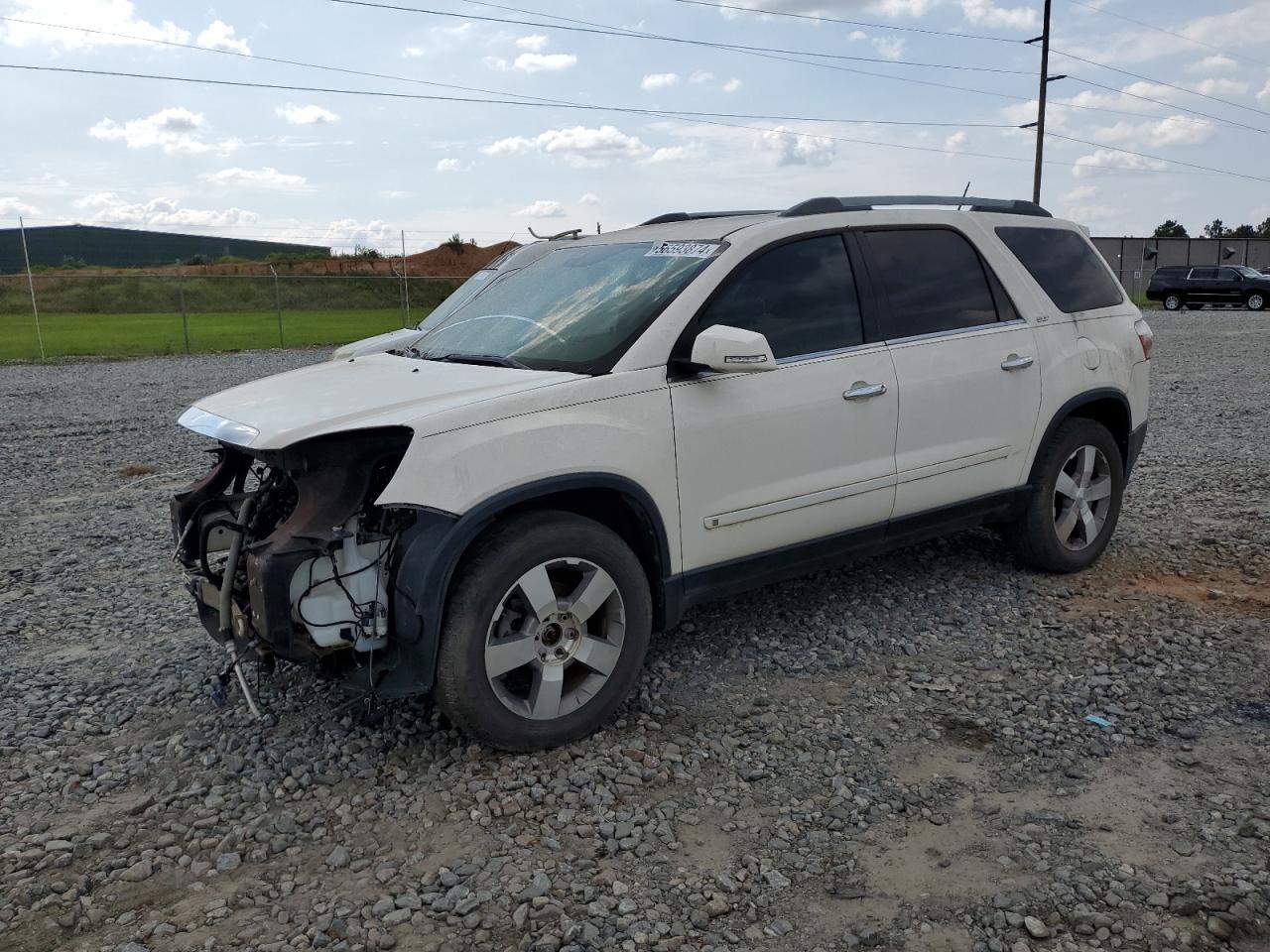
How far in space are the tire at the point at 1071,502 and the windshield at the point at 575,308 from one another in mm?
2328

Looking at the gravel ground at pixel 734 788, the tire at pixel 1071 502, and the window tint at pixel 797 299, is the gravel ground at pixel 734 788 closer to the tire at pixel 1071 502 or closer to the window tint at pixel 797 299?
the tire at pixel 1071 502

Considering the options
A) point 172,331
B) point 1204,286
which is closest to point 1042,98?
point 1204,286

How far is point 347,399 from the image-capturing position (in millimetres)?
3887

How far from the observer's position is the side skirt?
4270mm

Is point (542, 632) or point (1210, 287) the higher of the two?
point (542, 632)

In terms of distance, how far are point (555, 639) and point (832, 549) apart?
55.9 inches

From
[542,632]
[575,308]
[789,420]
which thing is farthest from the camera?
[575,308]

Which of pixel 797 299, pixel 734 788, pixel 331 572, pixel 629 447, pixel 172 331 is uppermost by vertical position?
pixel 797 299

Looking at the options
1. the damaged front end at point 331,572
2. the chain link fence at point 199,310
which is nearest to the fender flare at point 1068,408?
the damaged front end at point 331,572

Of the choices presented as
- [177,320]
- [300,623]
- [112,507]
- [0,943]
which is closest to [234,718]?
[300,623]

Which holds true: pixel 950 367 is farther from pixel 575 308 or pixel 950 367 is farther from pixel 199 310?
pixel 199 310

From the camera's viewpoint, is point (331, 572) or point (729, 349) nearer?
point (331, 572)

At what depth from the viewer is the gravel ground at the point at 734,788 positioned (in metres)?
2.96

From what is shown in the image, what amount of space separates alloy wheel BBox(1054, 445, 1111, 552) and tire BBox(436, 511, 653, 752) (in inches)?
108
